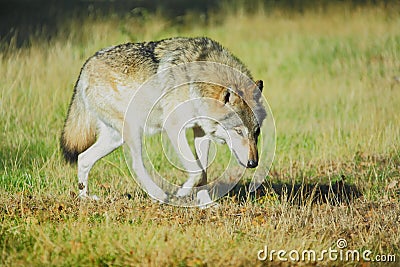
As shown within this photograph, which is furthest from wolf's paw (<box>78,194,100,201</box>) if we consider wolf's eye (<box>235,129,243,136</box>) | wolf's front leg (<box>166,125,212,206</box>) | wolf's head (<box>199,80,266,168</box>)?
wolf's eye (<box>235,129,243,136</box>)

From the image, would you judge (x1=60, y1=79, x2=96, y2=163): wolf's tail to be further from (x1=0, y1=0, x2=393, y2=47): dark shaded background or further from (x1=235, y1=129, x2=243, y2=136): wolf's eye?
(x1=0, y1=0, x2=393, y2=47): dark shaded background

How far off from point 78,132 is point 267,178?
2.15 metres

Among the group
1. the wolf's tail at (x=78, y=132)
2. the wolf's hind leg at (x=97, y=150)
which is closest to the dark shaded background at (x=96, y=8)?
the wolf's tail at (x=78, y=132)

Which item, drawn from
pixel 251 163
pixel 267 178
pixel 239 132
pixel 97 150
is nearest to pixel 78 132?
pixel 97 150

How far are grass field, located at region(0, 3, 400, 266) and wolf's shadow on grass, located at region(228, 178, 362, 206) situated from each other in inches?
1.1

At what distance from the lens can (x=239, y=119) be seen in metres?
6.03

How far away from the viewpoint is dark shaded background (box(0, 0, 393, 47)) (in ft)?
48.8

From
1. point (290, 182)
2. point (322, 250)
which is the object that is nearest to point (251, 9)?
point (290, 182)

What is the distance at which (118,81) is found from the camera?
656 centimetres

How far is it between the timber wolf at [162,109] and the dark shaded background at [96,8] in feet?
24.6

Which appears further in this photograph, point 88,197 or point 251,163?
point 88,197

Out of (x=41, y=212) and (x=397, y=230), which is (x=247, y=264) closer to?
(x=397, y=230)

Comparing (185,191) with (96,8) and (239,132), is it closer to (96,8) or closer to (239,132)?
(239,132)

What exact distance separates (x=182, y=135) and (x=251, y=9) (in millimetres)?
10895
